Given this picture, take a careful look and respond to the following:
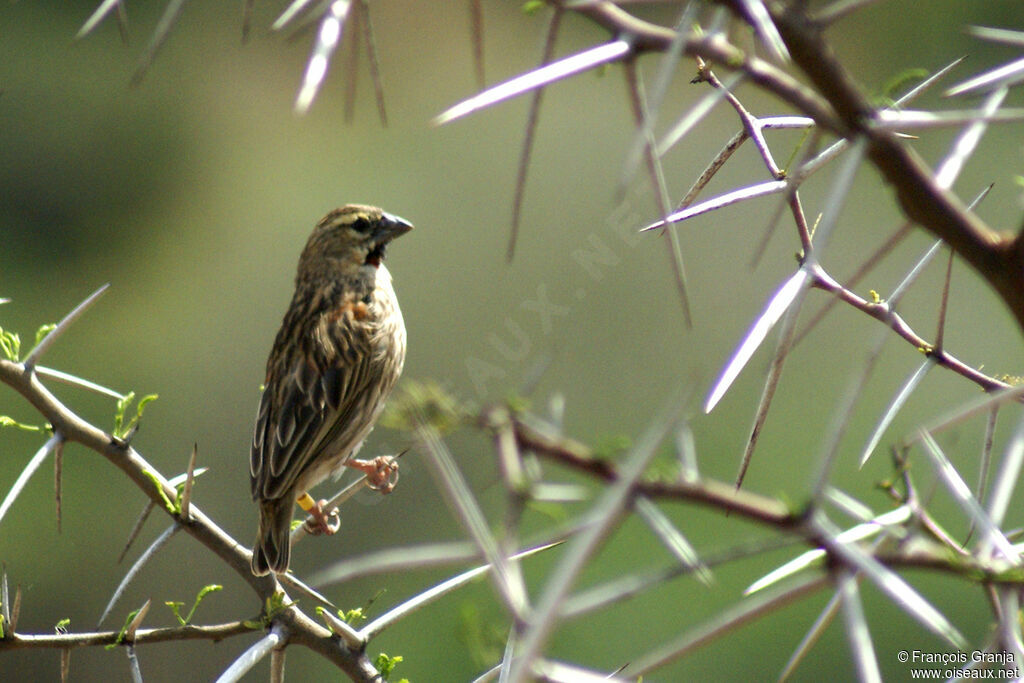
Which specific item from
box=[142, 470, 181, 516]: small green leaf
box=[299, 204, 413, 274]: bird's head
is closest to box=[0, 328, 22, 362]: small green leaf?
box=[142, 470, 181, 516]: small green leaf

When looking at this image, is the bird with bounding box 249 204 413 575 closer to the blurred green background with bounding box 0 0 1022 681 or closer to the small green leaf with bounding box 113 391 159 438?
the small green leaf with bounding box 113 391 159 438

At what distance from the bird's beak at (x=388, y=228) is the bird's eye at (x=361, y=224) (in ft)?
0.14

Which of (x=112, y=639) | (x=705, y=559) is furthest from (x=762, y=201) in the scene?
(x=705, y=559)

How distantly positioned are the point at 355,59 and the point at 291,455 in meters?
2.40

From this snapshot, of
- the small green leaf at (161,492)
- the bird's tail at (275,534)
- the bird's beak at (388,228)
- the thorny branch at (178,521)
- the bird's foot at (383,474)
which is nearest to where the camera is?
the thorny branch at (178,521)

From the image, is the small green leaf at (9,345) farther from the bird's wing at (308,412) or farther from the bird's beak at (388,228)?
the bird's beak at (388,228)

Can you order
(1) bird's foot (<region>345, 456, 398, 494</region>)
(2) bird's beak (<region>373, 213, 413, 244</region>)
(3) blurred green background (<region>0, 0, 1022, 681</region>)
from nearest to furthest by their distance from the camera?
(1) bird's foot (<region>345, 456, 398, 494</region>), (2) bird's beak (<region>373, 213, 413, 244</region>), (3) blurred green background (<region>0, 0, 1022, 681</region>)

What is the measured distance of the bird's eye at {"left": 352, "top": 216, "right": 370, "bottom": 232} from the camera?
4586 millimetres

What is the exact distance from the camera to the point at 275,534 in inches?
138

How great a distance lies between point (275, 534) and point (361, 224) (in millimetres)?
1534

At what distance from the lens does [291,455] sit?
3861 mm

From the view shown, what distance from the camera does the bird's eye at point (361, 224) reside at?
459 cm

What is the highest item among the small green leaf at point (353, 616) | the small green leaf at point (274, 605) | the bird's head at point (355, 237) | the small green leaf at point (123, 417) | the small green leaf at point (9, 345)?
the bird's head at point (355, 237)

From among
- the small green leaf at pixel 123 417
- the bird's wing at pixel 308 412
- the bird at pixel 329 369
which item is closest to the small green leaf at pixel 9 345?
the small green leaf at pixel 123 417
